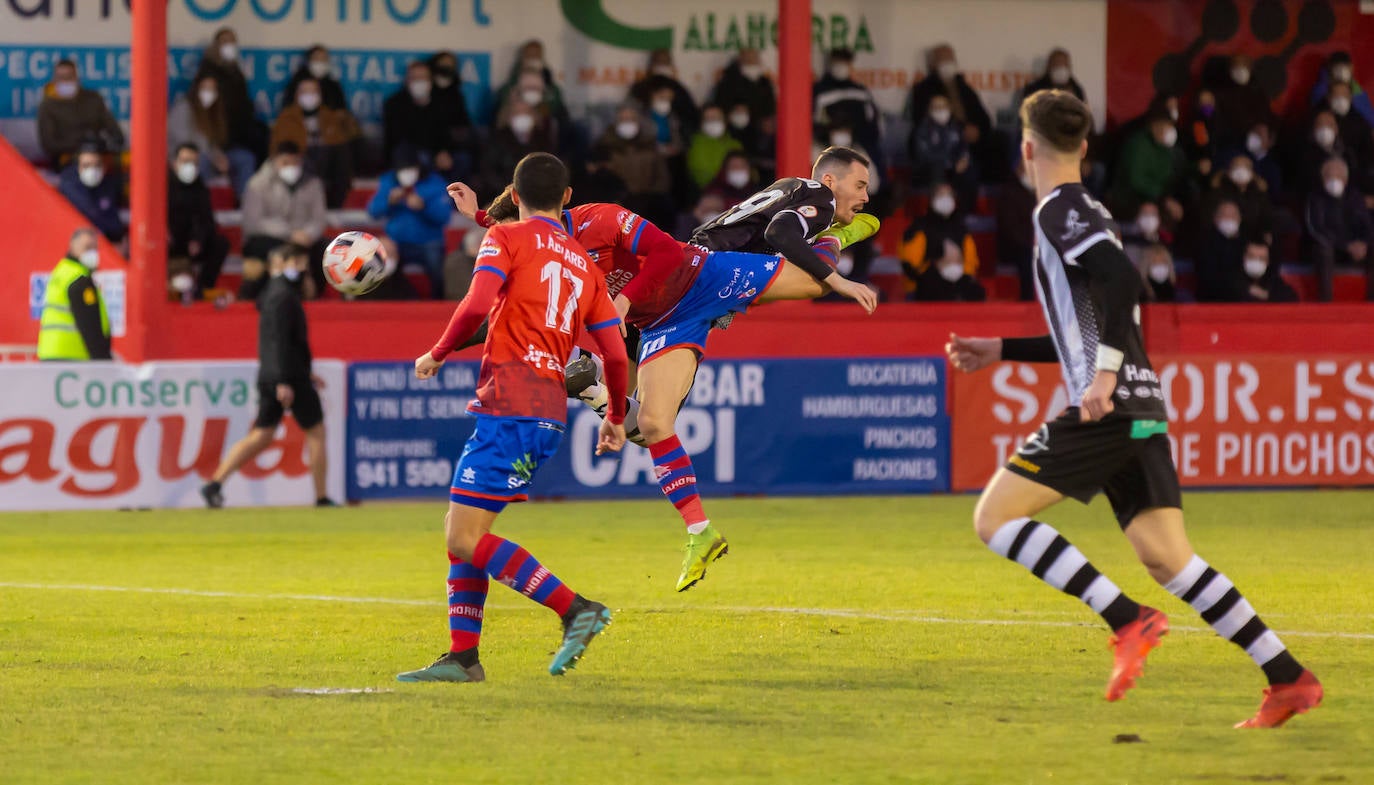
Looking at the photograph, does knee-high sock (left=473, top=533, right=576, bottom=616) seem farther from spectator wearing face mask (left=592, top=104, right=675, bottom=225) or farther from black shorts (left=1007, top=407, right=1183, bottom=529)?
spectator wearing face mask (left=592, top=104, right=675, bottom=225)

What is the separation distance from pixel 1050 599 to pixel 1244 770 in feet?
14.9

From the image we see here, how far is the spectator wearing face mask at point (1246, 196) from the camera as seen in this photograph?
2117cm

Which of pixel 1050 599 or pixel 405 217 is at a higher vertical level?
pixel 405 217

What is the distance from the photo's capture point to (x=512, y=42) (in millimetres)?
22688

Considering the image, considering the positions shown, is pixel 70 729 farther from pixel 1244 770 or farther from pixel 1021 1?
pixel 1021 1

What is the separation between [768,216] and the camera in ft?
33.6

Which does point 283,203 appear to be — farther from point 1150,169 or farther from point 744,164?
point 1150,169

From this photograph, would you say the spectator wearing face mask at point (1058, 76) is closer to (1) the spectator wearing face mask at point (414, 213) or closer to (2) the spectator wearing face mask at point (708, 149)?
(2) the spectator wearing face mask at point (708, 149)

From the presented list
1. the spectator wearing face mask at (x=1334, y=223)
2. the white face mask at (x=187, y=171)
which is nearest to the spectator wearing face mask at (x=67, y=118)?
the white face mask at (x=187, y=171)

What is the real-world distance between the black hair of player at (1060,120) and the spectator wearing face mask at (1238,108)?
16.4m

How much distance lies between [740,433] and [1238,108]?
8.16 metres

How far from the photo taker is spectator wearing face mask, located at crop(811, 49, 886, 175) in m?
21.2

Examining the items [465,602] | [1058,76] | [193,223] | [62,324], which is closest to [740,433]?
[193,223]

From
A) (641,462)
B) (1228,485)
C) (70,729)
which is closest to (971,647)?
(70,729)
